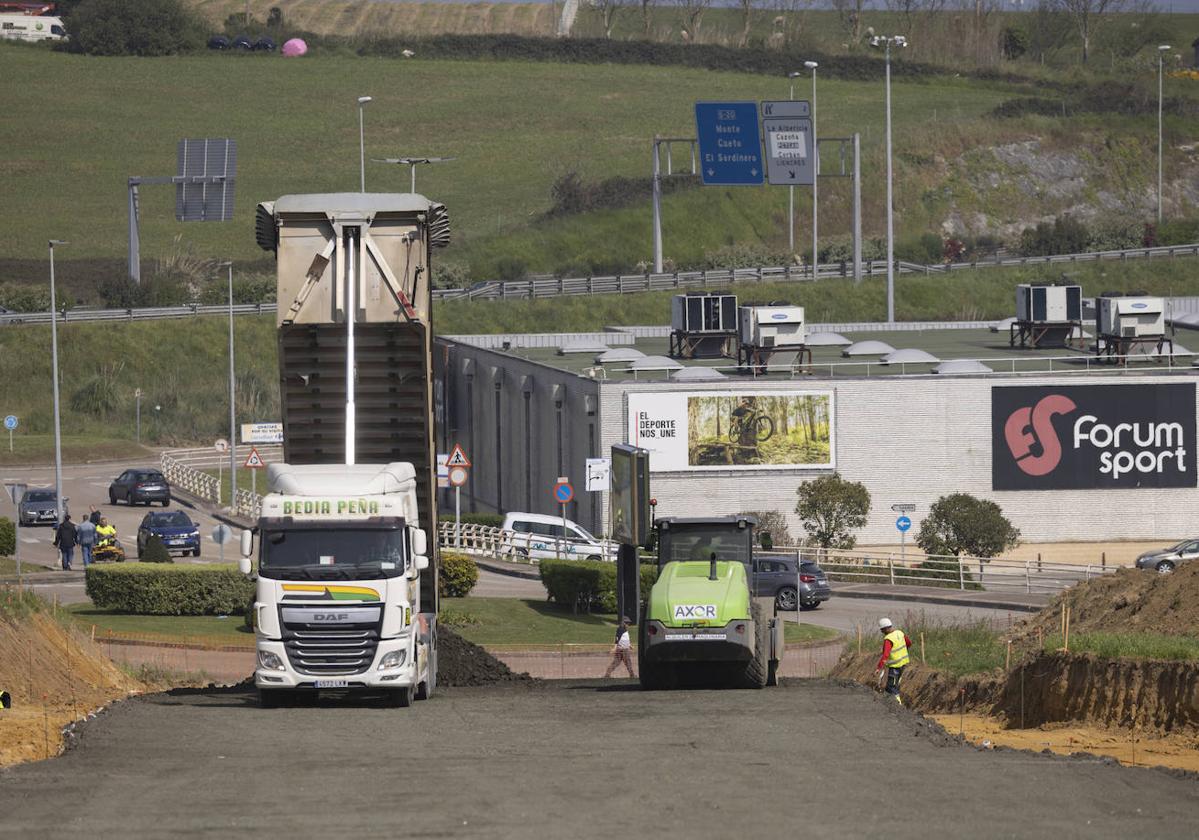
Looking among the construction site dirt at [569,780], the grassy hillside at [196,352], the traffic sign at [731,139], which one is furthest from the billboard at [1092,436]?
the grassy hillside at [196,352]

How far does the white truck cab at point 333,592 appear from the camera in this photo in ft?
77.3

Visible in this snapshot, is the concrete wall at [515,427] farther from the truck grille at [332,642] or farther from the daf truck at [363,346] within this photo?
the truck grille at [332,642]

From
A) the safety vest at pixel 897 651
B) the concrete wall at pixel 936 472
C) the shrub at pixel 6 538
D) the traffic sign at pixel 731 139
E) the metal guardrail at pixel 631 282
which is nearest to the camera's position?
the safety vest at pixel 897 651

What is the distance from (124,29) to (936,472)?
12194 cm

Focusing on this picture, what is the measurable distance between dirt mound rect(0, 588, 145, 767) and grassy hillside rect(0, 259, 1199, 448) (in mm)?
49076

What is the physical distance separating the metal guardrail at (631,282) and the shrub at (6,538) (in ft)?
146

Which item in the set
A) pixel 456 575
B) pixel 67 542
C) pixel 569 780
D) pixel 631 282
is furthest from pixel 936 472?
pixel 631 282

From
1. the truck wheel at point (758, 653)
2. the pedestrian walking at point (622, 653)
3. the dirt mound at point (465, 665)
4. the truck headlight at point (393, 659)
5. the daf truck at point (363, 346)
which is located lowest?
the pedestrian walking at point (622, 653)

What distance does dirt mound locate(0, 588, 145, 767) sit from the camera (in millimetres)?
23891

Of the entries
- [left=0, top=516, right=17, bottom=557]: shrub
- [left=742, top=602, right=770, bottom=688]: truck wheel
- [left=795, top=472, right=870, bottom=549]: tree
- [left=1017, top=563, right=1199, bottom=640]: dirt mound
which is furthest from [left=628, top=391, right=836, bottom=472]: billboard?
[left=742, top=602, right=770, bottom=688]: truck wheel

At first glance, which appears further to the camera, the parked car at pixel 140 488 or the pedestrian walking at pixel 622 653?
the parked car at pixel 140 488

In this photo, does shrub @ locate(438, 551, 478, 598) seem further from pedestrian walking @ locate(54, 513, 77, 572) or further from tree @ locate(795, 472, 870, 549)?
tree @ locate(795, 472, 870, 549)

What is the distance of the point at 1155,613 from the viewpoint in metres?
27.6

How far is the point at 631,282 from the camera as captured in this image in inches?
4097
